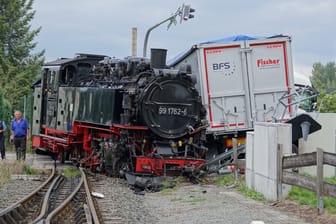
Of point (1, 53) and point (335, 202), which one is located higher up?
point (1, 53)

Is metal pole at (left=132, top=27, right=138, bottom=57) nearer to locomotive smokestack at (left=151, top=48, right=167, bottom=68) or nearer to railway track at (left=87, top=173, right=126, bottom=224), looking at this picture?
locomotive smokestack at (left=151, top=48, right=167, bottom=68)

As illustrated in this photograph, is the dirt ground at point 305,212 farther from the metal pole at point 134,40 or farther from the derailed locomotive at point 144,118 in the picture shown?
the metal pole at point 134,40

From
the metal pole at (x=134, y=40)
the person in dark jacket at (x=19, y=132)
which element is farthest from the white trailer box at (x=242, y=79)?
the metal pole at (x=134, y=40)

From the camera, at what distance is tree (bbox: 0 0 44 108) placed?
4228 centimetres

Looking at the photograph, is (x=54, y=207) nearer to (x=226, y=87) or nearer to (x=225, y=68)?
(x=226, y=87)

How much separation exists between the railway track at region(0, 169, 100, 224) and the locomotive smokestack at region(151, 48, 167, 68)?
3370 millimetres

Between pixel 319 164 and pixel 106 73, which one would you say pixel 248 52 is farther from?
pixel 319 164

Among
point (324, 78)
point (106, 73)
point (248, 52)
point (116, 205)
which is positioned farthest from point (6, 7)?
point (324, 78)

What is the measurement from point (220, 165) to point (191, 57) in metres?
3.03

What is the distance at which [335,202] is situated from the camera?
9812 mm

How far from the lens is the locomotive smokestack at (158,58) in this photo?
15336 mm

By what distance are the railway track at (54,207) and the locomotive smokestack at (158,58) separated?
3.37 metres

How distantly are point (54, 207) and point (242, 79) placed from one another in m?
6.77

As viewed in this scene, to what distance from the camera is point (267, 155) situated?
11.6 meters
